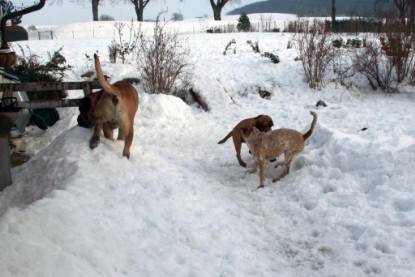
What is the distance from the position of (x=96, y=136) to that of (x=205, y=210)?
2.05 metres

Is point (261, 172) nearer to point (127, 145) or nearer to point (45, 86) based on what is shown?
point (127, 145)

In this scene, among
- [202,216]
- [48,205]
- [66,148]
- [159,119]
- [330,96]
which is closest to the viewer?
[48,205]

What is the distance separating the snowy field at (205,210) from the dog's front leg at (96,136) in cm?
11

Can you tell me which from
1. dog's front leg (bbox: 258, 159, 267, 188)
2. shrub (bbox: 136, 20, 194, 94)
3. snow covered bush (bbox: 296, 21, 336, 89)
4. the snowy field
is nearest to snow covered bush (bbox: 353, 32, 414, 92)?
snow covered bush (bbox: 296, 21, 336, 89)

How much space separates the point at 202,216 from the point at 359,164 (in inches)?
94.2

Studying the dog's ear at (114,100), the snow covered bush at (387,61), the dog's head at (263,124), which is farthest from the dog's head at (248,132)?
the snow covered bush at (387,61)

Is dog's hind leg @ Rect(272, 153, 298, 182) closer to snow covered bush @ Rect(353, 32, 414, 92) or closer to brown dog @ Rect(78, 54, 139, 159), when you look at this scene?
brown dog @ Rect(78, 54, 139, 159)

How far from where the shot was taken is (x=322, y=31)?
13.3 m

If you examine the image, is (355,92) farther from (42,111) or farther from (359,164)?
(42,111)

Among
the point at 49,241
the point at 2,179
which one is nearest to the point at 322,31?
the point at 2,179

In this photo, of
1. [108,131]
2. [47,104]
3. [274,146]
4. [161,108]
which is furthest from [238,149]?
[161,108]

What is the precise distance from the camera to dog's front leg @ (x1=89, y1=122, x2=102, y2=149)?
5930 mm

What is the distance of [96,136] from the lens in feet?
19.7

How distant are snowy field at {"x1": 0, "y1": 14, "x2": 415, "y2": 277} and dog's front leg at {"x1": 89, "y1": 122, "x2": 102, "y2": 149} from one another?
11cm
